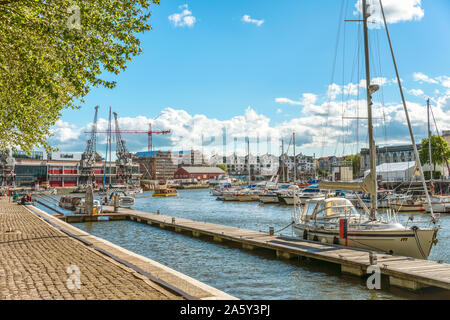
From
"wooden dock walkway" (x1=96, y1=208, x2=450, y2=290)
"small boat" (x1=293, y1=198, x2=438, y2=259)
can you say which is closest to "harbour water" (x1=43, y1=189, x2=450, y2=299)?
"wooden dock walkway" (x1=96, y1=208, x2=450, y2=290)

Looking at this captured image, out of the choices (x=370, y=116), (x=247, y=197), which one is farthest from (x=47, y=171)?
(x=370, y=116)

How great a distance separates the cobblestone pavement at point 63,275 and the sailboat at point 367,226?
12787mm

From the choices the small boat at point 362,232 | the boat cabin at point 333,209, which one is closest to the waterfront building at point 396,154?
the boat cabin at point 333,209

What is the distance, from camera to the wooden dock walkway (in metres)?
14.1

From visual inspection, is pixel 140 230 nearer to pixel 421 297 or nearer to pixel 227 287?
pixel 227 287

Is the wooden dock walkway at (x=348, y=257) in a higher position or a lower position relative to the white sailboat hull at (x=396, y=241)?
lower

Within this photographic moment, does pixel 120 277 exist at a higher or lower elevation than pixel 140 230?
higher

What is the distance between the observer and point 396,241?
1861cm

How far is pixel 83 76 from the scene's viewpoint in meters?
14.3

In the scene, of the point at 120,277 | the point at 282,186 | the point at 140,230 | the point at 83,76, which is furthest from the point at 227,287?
the point at 282,186

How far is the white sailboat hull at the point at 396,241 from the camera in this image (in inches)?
714

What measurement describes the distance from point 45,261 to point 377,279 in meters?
13.0

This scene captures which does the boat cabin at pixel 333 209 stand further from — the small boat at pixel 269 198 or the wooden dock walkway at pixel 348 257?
the small boat at pixel 269 198
